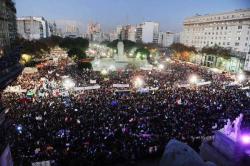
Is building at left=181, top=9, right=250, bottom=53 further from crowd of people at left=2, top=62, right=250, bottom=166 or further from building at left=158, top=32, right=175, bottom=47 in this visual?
building at left=158, top=32, right=175, bottom=47

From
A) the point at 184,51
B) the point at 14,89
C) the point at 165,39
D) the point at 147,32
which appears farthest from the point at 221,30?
the point at 165,39

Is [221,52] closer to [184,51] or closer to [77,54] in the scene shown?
[184,51]

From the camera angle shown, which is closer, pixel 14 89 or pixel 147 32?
pixel 14 89

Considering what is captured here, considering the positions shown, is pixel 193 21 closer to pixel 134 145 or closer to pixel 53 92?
pixel 53 92

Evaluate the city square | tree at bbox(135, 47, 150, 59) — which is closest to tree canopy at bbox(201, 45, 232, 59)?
tree at bbox(135, 47, 150, 59)

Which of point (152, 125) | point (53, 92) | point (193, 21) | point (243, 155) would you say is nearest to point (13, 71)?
point (152, 125)
